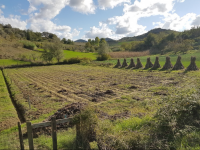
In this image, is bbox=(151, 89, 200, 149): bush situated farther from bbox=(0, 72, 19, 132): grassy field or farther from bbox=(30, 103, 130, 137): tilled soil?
bbox=(0, 72, 19, 132): grassy field

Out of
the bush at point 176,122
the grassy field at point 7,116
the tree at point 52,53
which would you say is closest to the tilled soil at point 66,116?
the bush at point 176,122

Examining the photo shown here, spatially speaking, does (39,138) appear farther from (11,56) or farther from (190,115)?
(11,56)

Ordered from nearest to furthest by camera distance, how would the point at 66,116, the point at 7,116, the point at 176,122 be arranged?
the point at 176,122 < the point at 66,116 < the point at 7,116

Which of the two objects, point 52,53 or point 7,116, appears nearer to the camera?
point 7,116

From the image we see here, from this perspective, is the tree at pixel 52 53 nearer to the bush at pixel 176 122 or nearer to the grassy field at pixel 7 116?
the grassy field at pixel 7 116

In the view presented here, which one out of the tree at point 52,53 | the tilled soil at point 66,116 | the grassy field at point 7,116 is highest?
the tree at point 52,53

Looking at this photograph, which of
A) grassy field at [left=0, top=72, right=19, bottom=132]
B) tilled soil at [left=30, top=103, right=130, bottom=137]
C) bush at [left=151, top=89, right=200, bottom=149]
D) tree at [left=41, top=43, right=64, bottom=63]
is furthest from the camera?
tree at [left=41, top=43, right=64, bottom=63]

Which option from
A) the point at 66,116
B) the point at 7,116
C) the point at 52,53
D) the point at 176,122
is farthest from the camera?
the point at 52,53

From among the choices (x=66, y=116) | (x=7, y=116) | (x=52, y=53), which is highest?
(x=52, y=53)

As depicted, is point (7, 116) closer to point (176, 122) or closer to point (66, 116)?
point (66, 116)

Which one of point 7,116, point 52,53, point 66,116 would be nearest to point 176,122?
point 66,116

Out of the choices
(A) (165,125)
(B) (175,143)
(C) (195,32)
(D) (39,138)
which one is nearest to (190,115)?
(A) (165,125)

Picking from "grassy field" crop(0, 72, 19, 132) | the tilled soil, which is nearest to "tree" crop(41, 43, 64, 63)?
"grassy field" crop(0, 72, 19, 132)

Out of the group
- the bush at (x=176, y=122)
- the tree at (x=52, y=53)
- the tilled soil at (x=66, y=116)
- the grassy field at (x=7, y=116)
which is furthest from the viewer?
the tree at (x=52, y=53)
